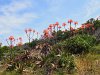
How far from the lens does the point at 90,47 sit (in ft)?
57.3

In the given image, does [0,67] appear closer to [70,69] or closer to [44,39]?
[44,39]

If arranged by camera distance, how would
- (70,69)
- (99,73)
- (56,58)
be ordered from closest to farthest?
(99,73) → (70,69) → (56,58)

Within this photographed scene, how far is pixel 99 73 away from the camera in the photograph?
11.0m

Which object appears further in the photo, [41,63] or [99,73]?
[41,63]

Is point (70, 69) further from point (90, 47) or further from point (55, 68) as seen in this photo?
point (90, 47)

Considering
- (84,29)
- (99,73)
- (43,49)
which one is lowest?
(99,73)

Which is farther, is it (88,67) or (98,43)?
(98,43)

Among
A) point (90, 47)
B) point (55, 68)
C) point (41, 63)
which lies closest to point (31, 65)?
point (41, 63)

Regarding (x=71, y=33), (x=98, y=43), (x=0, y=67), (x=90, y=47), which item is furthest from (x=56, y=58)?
(x=71, y=33)

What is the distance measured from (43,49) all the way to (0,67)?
155 inches

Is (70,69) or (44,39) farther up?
(44,39)

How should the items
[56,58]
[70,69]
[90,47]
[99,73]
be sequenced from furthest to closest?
[90,47], [56,58], [70,69], [99,73]

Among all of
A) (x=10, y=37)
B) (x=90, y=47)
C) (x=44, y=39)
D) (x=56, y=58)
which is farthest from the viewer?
(x=10, y=37)

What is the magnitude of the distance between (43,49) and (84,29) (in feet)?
37.7
